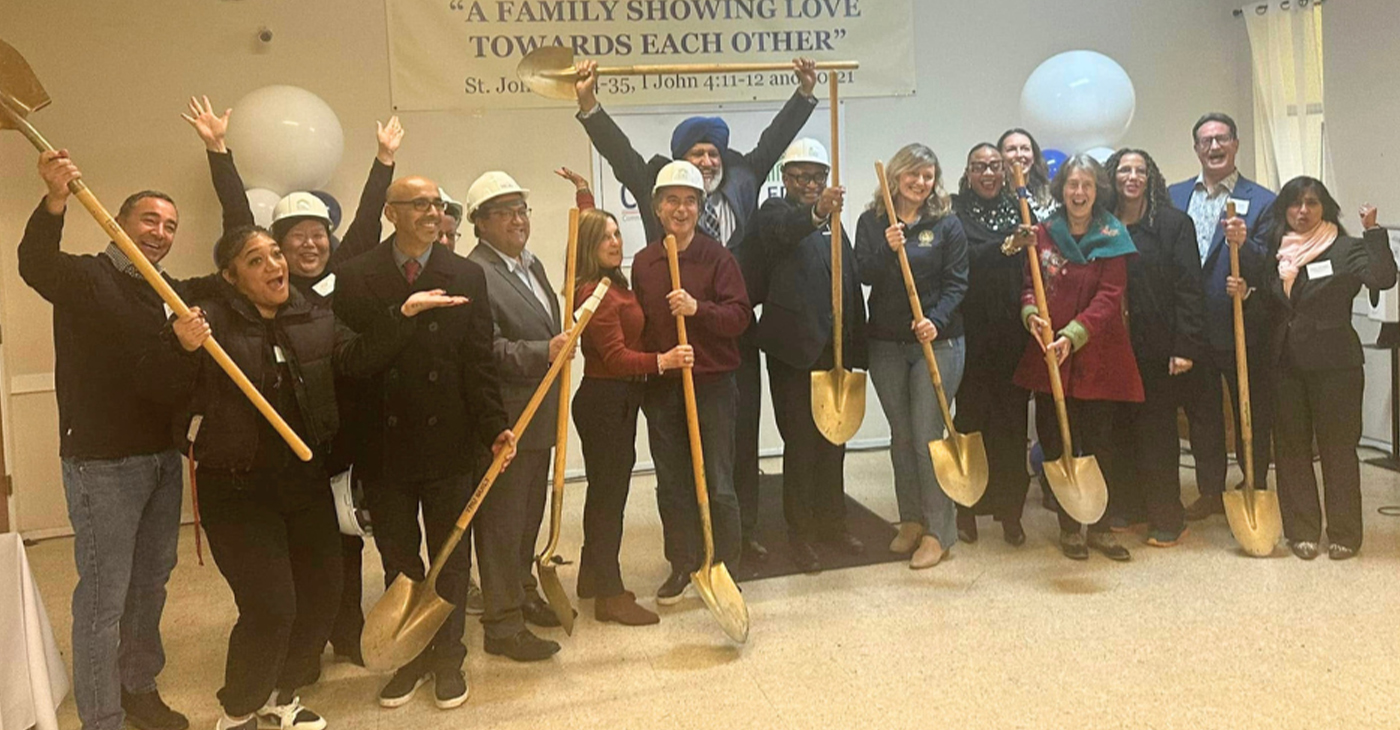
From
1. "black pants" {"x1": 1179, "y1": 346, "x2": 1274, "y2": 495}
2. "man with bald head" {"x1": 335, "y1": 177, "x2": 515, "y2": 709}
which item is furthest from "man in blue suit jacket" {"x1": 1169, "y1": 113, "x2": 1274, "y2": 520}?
"man with bald head" {"x1": 335, "y1": 177, "x2": 515, "y2": 709}

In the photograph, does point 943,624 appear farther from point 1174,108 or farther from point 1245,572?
point 1174,108

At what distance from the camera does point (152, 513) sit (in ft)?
9.53

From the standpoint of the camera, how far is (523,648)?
335cm

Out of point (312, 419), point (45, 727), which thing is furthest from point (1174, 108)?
point (45, 727)

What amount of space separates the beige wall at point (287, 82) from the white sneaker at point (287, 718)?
10.2ft

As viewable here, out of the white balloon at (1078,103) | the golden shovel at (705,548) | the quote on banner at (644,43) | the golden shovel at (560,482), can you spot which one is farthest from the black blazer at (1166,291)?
the golden shovel at (560,482)

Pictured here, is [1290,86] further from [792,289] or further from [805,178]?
[792,289]

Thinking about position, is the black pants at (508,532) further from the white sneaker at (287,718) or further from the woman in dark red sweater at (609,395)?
the white sneaker at (287,718)

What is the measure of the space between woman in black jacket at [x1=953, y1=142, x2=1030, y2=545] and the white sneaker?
9.15 ft

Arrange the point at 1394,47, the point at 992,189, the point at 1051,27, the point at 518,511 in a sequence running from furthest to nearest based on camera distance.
Answer: the point at 1051,27, the point at 1394,47, the point at 992,189, the point at 518,511

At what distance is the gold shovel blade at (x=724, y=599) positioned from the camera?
3.25 meters

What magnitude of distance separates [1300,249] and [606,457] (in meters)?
2.93

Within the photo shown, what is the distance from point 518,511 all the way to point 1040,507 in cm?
284

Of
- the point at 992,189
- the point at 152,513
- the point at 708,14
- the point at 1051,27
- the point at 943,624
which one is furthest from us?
the point at 1051,27
